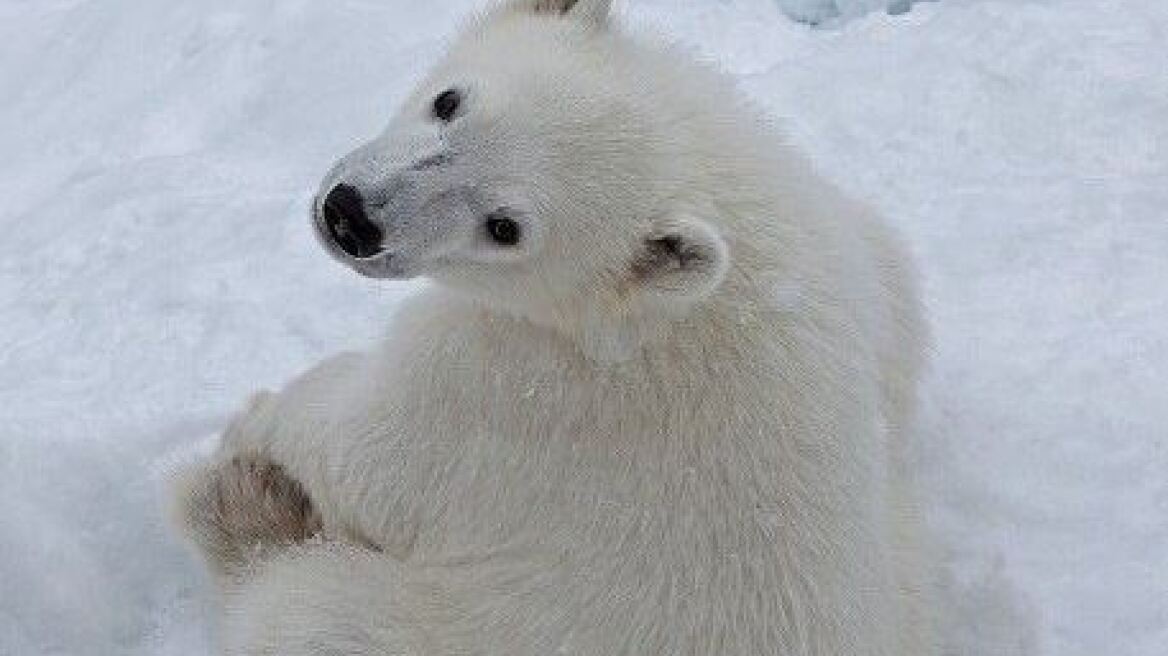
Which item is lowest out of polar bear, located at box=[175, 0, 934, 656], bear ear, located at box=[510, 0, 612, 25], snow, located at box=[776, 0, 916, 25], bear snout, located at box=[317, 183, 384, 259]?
snow, located at box=[776, 0, 916, 25]

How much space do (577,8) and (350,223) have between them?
75 cm

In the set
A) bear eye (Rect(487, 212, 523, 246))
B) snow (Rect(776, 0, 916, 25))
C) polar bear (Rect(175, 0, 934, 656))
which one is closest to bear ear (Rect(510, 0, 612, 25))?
polar bear (Rect(175, 0, 934, 656))

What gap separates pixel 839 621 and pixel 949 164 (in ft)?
8.07

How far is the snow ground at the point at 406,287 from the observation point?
384 centimetres

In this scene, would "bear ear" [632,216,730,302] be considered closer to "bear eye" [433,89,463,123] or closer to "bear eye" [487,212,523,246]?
"bear eye" [487,212,523,246]

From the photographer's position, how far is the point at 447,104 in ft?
9.73

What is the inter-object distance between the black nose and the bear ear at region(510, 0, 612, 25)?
2.33ft

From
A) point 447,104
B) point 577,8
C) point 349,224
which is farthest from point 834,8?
point 349,224

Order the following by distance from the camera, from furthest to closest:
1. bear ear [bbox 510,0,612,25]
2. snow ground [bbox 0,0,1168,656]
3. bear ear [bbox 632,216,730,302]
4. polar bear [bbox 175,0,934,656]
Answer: snow ground [bbox 0,0,1168,656], bear ear [bbox 510,0,612,25], polar bear [bbox 175,0,934,656], bear ear [bbox 632,216,730,302]

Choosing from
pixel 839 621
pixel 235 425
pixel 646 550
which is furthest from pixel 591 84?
pixel 235 425

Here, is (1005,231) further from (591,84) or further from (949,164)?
(591,84)

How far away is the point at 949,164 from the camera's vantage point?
197 inches

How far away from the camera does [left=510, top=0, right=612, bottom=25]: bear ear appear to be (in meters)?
3.17

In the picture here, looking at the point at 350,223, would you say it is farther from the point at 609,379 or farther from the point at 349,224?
the point at 609,379
